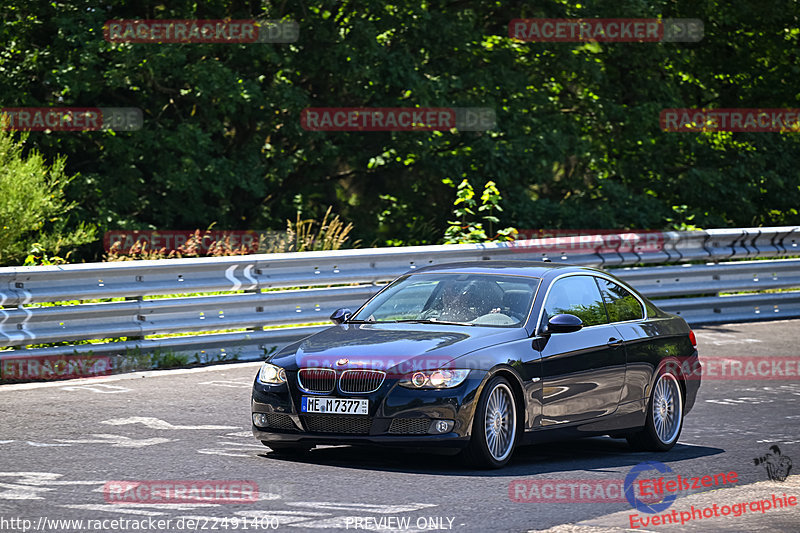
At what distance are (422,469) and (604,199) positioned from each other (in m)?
18.9

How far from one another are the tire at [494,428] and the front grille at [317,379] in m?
0.98

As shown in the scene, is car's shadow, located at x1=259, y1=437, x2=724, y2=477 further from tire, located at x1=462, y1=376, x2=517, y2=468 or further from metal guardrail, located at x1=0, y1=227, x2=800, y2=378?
metal guardrail, located at x1=0, y1=227, x2=800, y2=378

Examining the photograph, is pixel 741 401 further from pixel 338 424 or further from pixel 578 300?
pixel 338 424

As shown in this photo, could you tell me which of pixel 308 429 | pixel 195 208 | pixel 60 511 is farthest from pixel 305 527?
pixel 195 208

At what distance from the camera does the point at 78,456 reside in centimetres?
864

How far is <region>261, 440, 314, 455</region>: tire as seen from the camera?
29.1 feet

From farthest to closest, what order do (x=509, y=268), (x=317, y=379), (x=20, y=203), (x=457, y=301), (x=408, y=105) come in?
(x=408, y=105), (x=20, y=203), (x=509, y=268), (x=457, y=301), (x=317, y=379)

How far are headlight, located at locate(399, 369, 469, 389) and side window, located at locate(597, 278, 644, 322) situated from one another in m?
2.19

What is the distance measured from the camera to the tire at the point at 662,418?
10039 mm

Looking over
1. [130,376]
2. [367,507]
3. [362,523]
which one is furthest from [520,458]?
[130,376]

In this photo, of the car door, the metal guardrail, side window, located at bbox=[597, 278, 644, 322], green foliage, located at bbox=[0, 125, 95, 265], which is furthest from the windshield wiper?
green foliage, located at bbox=[0, 125, 95, 265]

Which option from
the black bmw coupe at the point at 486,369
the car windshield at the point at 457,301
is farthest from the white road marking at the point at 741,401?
the car windshield at the point at 457,301

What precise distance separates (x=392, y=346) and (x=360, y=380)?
1.19 feet

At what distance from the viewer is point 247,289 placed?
1439 centimetres
